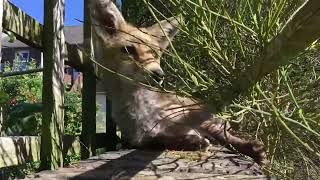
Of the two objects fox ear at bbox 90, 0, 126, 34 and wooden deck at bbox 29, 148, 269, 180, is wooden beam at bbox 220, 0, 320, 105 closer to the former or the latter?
wooden deck at bbox 29, 148, 269, 180

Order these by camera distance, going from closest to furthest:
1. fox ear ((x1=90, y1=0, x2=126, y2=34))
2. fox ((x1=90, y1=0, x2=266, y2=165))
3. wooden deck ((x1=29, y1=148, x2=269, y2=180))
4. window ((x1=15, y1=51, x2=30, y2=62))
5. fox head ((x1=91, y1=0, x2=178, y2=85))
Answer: wooden deck ((x1=29, y1=148, x2=269, y2=180))
fox ear ((x1=90, y1=0, x2=126, y2=34))
fox ((x1=90, y1=0, x2=266, y2=165))
fox head ((x1=91, y1=0, x2=178, y2=85))
window ((x1=15, y1=51, x2=30, y2=62))

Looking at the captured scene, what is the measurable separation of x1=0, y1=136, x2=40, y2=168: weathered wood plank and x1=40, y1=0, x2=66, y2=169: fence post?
0.23 ft

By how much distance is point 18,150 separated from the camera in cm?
299

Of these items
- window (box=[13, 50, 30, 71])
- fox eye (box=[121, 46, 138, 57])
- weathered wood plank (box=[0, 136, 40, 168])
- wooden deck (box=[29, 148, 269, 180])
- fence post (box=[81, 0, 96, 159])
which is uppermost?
window (box=[13, 50, 30, 71])

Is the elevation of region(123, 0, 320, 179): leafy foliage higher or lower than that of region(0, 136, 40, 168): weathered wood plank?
higher

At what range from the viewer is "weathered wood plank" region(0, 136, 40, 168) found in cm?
280

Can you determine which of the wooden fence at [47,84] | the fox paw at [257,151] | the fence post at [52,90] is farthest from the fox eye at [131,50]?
the fence post at [52,90]

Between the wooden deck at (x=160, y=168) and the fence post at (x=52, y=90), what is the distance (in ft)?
0.48

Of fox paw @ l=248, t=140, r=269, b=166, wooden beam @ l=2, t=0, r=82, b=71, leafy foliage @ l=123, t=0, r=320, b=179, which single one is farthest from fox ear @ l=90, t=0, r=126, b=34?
fox paw @ l=248, t=140, r=269, b=166

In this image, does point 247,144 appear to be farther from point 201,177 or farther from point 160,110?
point 201,177

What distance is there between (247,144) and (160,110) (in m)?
0.78

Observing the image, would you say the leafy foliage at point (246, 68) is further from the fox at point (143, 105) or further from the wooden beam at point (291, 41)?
the fox at point (143, 105)

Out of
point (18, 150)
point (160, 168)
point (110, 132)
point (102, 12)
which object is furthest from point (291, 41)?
point (110, 132)

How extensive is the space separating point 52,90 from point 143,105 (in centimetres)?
143
